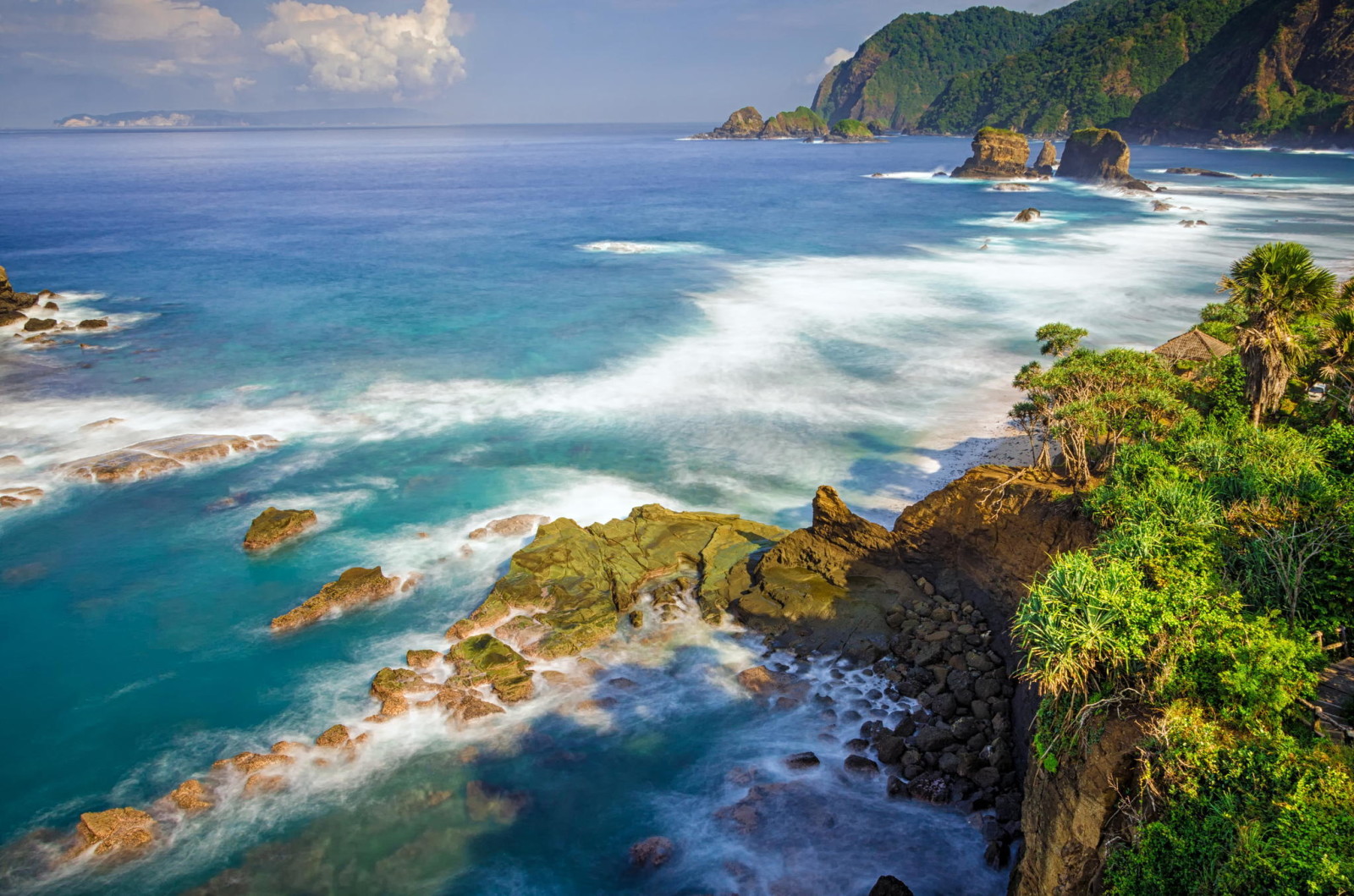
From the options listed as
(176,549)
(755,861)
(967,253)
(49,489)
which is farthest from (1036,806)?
(967,253)

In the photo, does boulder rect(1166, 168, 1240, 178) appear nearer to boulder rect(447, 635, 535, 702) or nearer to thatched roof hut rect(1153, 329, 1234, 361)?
thatched roof hut rect(1153, 329, 1234, 361)

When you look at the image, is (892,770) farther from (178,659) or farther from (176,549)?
(176,549)

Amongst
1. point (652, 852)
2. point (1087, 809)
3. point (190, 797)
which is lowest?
point (652, 852)

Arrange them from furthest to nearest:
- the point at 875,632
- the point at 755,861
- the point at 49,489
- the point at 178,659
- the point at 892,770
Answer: the point at 49,489 < the point at 178,659 < the point at 875,632 < the point at 892,770 < the point at 755,861

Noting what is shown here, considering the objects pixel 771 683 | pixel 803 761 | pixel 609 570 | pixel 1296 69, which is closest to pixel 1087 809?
pixel 803 761

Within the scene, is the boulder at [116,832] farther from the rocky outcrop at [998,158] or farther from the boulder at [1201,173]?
the boulder at [1201,173]

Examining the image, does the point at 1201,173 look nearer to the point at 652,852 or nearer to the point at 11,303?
the point at 652,852

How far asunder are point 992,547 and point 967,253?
217 feet

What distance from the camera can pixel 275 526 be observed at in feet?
96.5

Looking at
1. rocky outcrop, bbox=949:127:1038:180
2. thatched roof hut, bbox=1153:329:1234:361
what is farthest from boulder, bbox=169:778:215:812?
rocky outcrop, bbox=949:127:1038:180

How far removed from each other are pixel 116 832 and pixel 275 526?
13.4m

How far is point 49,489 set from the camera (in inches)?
1299

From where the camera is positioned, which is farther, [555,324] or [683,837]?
[555,324]

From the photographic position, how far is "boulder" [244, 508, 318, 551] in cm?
2902
